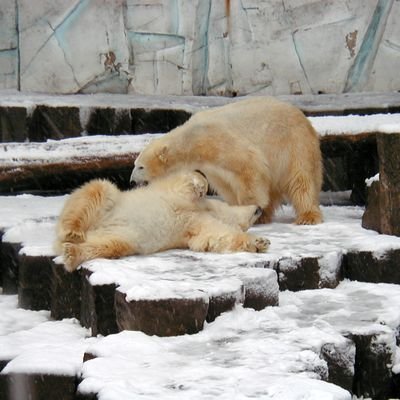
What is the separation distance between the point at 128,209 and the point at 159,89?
4.71 m

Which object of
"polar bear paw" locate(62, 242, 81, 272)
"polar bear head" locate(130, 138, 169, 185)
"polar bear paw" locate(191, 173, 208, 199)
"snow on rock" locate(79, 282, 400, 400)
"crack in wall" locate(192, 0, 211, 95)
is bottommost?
"snow on rock" locate(79, 282, 400, 400)

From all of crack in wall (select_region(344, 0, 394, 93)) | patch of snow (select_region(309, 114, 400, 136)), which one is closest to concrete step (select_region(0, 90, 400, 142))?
crack in wall (select_region(344, 0, 394, 93))

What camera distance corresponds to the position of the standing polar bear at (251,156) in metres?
6.16

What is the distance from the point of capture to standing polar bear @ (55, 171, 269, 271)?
16.3ft

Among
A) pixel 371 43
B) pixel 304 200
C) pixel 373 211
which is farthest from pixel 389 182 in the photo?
pixel 371 43

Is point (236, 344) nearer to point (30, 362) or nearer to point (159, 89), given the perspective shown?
point (30, 362)

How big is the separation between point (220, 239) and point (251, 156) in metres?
1.11

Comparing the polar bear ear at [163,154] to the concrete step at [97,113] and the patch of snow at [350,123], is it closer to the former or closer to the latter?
the patch of snow at [350,123]

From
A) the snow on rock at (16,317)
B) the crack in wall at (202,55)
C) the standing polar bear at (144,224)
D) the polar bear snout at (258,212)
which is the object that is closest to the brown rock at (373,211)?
the polar bear snout at (258,212)

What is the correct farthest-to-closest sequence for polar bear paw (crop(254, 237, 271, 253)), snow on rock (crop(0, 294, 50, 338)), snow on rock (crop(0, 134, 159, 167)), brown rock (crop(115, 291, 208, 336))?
1. snow on rock (crop(0, 134, 159, 167))
2. polar bear paw (crop(254, 237, 271, 253))
3. snow on rock (crop(0, 294, 50, 338))
4. brown rock (crop(115, 291, 208, 336))

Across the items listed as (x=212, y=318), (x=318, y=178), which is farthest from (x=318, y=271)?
(x=318, y=178)

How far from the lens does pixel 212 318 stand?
432 cm

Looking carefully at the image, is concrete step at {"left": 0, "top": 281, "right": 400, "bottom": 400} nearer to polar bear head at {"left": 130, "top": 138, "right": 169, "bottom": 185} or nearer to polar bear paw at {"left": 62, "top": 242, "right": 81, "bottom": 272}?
polar bear paw at {"left": 62, "top": 242, "right": 81, "bottom": 272}

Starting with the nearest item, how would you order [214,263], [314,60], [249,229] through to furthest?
[214,263]
[249,229]
[314,60]
